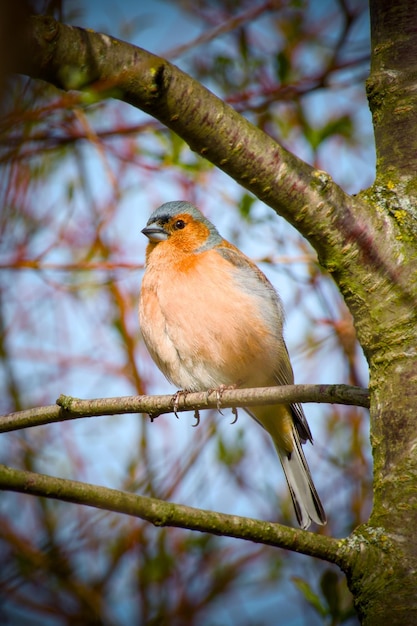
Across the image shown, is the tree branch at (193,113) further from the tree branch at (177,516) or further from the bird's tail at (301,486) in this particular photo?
the bird's tail at (301,486)

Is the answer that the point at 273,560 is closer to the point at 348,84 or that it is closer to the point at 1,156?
Result: the point at 348,84

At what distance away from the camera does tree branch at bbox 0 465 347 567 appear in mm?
2197

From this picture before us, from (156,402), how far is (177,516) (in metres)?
0.94

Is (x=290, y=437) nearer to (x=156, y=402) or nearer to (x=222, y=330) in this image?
(x=222, y=330)

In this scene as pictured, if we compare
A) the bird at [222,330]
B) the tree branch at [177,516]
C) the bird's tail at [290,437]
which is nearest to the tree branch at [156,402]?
the tree branch at [177,516]

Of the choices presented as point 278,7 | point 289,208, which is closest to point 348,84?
point 278,7

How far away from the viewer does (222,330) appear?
4551 millimetres

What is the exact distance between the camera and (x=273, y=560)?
536 centimetres

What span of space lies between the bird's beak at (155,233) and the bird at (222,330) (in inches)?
1.9

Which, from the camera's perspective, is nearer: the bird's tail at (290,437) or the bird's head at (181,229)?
the bird's tail at (290,437)

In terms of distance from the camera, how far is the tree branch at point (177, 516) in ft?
7.21

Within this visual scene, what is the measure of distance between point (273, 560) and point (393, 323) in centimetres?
328

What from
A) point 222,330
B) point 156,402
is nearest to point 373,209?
point 156,402

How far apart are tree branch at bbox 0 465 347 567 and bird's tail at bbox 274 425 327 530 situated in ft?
7.37
